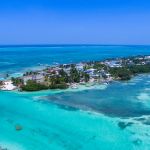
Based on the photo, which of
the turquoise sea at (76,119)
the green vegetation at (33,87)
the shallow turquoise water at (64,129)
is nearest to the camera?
the shallow turquoise water at (64,129)

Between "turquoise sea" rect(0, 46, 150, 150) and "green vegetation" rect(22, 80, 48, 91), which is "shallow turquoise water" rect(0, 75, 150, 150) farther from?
"green vegetation" rect(22, 80, 48, 91)

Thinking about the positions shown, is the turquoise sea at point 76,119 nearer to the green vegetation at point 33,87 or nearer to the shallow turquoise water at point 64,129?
the shallow turquoise water at point 64,129

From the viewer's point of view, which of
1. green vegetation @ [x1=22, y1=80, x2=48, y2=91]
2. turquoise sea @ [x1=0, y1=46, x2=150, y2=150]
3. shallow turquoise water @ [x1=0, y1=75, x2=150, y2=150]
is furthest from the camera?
green vegetation @ [x1=22, y1=80, x2=48, y2=91]

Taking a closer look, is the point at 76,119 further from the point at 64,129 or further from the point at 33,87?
the point at 33,87

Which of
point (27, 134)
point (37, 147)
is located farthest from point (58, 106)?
point (37, 147)

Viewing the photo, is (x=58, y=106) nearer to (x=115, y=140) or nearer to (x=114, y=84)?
(x=115, y=140)

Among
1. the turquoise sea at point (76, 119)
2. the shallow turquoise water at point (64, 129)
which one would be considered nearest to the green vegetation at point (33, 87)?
the turquoise sea at point (76, 119)

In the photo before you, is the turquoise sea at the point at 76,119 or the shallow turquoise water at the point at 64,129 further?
the turquoise sea at the point at 76,119

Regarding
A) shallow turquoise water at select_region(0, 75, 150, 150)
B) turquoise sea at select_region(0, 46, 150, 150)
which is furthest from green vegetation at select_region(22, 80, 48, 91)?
shallow turquoise water at select_region(0, 75, 150, 150)
